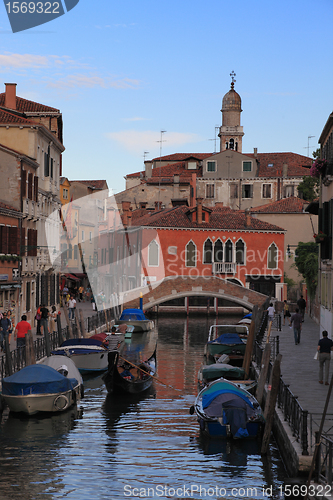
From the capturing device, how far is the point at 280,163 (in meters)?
57.8

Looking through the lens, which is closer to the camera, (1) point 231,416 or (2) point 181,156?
(1) point 231,416

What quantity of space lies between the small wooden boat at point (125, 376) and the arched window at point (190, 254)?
23955mm

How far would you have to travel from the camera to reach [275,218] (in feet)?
156

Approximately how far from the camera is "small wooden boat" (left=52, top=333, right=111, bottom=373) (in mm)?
20812

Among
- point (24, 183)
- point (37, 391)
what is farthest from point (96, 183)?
point (37, 391)

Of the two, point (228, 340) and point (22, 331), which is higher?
point (22, 331)

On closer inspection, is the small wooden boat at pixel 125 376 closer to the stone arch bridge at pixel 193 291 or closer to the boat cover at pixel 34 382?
the boat cover at pixel 34 382

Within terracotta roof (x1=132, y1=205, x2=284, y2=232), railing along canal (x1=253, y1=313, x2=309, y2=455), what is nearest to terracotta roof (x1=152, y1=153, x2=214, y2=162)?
terracotta roof (x1=132, y1=205, x2=284, y2=232)

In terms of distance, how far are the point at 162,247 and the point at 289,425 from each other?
31.6 meters

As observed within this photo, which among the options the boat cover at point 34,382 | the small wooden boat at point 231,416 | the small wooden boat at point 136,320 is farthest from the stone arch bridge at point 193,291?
the small wooden boat at point 231,416

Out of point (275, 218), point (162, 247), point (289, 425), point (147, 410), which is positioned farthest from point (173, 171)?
point (289, 425)

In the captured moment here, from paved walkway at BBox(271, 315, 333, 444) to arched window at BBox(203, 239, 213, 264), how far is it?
16990 mm

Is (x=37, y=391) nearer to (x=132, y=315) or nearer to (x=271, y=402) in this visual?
(x=271, y=402)

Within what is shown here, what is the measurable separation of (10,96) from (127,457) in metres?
23.0
